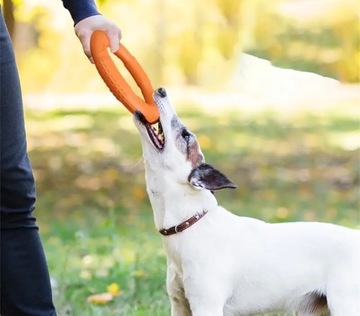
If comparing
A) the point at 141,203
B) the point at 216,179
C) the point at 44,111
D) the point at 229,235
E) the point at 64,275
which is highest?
the point at 216,179

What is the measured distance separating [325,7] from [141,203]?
7821 millimetres

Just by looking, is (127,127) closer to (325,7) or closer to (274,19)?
(274,19)

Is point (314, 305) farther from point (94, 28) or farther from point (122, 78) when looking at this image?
point (94, 28)

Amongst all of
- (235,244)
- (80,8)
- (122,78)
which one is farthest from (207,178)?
(80,8)

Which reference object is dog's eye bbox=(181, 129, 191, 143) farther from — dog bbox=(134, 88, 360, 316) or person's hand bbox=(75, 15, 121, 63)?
person's hand bbox=(75, 15, 121, 63)

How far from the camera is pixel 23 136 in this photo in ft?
10.9

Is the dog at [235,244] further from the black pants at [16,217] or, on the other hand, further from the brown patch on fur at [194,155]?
the black pants at [16,217]

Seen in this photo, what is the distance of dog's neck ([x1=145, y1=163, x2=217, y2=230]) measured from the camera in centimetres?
389

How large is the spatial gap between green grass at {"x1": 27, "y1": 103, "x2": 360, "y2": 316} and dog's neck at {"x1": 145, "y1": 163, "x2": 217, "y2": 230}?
3.18ft

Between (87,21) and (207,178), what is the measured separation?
30.3 inches

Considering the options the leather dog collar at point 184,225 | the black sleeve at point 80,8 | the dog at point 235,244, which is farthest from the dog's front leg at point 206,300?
the black sleeve at point 80,8

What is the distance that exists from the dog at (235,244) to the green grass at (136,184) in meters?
0.94

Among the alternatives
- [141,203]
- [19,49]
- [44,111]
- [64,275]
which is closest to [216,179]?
[64,275]

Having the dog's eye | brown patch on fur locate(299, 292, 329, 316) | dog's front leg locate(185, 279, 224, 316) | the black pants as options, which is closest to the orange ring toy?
the dog's eye
